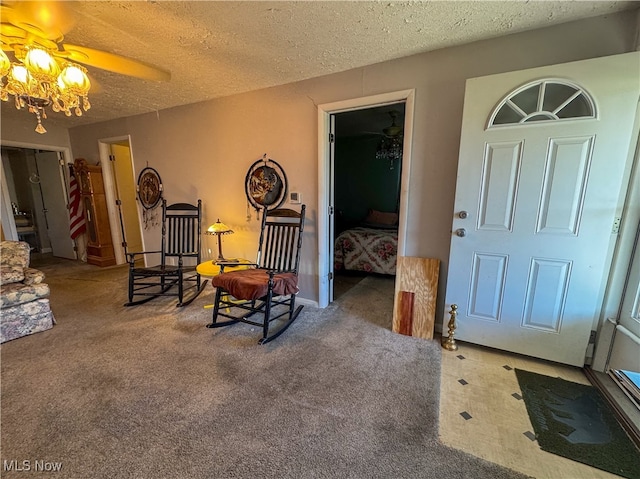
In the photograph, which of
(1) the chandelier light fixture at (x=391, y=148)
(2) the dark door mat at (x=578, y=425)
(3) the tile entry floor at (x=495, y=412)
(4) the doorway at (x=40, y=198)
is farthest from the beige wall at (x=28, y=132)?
(2) the dark door mat at (x=578, y=425)

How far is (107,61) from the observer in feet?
5.31

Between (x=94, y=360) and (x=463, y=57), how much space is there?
3.56 meters

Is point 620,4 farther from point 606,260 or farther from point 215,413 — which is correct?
point 215,413

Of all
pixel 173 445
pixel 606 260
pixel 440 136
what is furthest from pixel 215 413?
pixel 606 260

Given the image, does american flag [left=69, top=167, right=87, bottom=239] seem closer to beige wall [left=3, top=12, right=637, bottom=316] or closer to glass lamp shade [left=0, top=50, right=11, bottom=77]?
beige wall [left=3, top=12, right=637, bottom=316]

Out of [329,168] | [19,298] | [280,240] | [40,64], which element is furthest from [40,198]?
[329,168]

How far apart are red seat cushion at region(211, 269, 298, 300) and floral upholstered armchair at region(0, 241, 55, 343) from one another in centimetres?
156

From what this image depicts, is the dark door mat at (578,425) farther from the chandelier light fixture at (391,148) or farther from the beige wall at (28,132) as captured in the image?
the beige wall at (28,132)

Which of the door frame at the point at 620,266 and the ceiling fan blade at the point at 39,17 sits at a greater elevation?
the ceiling fan blade at the point at 39,17

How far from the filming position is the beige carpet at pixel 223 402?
1.22 metres

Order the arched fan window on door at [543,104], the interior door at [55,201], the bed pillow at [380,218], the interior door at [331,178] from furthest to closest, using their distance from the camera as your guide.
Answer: the bed pillow at [380,218]
the interior door at [55,201]
the interior door at [331,178]
the arched fan window on door at [543,104]

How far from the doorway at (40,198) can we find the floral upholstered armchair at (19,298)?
2875mm

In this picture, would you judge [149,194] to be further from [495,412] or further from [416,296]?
[495,412]

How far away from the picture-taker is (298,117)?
266 cm
